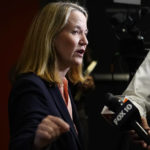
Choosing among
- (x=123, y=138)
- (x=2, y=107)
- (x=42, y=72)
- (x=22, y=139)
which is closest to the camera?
(x=22, y=139)

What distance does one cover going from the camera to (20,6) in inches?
136

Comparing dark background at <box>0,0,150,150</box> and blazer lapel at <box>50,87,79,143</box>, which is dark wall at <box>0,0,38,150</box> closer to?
dark background at <box>0,0,150,150</box>

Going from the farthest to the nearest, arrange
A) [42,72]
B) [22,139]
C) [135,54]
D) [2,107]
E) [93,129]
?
[2,107], [93,129], [135,54], [42,72], [22,139]

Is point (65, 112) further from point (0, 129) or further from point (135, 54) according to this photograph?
point (0, 129)

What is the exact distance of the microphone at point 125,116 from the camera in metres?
1.03

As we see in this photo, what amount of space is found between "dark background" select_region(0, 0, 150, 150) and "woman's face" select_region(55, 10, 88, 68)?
2.70ft

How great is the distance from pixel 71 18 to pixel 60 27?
2.6 inches

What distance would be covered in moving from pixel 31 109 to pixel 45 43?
33cm

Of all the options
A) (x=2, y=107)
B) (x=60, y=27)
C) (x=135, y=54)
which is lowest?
(x=2, y=107)

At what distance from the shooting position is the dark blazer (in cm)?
95

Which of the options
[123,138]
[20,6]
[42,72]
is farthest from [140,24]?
[20,6]

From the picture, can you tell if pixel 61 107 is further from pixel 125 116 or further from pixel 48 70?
pixel 125 116

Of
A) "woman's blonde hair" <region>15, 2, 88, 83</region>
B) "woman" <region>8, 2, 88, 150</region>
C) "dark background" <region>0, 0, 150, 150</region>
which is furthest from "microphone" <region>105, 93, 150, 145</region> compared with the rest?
"dark background" <region>0, 0, 150, 150</region>

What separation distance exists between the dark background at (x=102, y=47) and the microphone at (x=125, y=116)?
2.89 feet
